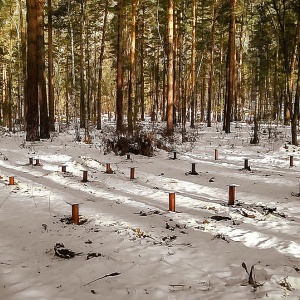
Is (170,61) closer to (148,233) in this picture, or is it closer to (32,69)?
(32,69)

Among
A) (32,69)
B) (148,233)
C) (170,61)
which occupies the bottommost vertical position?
(148,233)

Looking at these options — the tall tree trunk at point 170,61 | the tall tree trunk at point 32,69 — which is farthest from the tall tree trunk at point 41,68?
the tall tree trunk at point 170,61

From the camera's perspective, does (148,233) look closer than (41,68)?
Yes

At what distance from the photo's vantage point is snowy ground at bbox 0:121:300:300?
163 inches

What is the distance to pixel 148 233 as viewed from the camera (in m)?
5.98

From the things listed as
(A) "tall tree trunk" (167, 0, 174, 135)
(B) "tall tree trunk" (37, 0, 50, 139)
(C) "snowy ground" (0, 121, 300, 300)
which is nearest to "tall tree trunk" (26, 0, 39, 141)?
(B) "tall tree trunk" (37, 0, 50, 139)

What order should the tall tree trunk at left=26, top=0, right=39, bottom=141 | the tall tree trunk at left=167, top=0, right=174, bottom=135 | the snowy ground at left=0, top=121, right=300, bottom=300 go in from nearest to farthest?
the snowy ground at left=0, top=121, right=300, bottom=300 → the tall tree trunk at left=26, top=0, right=39, bottom=141 → the tall tree trunk at left=167, top=0, right=174, bottom=135

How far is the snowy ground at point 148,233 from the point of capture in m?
4.13

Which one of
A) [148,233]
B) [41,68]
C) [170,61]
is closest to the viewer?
[148,233]

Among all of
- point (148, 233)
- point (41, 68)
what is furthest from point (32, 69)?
point (148, 233)

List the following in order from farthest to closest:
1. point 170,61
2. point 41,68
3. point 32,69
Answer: point 170,61, point 41,68, point 32,69

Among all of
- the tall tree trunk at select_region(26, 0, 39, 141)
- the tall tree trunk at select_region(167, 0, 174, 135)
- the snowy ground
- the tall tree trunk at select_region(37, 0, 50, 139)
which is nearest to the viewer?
the snowy ground

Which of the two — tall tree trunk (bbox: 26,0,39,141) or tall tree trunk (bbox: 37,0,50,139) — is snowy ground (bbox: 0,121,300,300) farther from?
tall tree trunk (bbox: 37,0,50,139)

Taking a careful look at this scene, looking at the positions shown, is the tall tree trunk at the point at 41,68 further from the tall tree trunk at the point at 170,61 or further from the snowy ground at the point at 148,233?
the tall tree trunk at the point at 170,61
